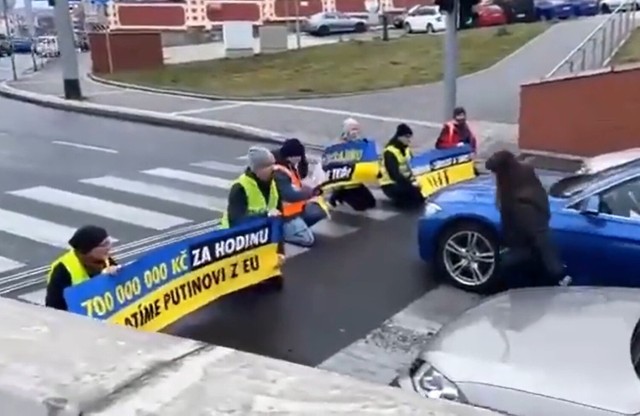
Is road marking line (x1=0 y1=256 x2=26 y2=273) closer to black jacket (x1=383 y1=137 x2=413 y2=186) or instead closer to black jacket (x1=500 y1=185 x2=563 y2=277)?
black jacket (x1=383 y1=137 x2=413 y2=186)

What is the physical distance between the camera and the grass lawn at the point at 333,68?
2688cm

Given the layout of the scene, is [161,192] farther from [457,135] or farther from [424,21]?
[424,21]

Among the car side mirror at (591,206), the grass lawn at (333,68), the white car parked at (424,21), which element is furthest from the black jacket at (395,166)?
the white car parked at (424,21)

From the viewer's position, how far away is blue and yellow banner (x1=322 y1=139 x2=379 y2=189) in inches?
476

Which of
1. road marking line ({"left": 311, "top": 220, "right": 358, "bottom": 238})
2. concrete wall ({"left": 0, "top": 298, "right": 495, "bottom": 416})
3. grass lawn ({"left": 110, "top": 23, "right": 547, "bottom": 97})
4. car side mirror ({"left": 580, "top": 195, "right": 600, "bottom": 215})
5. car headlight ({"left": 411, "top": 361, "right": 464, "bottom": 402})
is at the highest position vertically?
concrete wall ({"left": 0, "top": 298, "right": 495, "bottom": 416})

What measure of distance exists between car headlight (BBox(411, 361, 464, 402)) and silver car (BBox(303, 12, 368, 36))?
50.3 m

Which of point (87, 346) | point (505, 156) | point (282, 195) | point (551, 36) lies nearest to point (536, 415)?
point (87, 346)

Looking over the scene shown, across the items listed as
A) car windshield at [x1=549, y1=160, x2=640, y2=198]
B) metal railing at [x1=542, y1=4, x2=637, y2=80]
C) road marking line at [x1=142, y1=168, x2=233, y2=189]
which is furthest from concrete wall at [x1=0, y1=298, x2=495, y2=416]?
metal railing at [x1=542, y1=4, x2=637, y2=80]

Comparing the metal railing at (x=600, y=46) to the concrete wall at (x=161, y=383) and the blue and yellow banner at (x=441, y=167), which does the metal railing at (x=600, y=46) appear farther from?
the concrete wall at (x=161, y=383)

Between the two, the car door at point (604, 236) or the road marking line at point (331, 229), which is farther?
the road marking line at point (331, 229)

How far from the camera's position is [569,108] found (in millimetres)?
16578

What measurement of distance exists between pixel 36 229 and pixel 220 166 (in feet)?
16.9

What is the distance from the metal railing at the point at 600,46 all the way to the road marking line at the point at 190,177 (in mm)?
8814

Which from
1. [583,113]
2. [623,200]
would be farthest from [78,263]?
[583,113]
